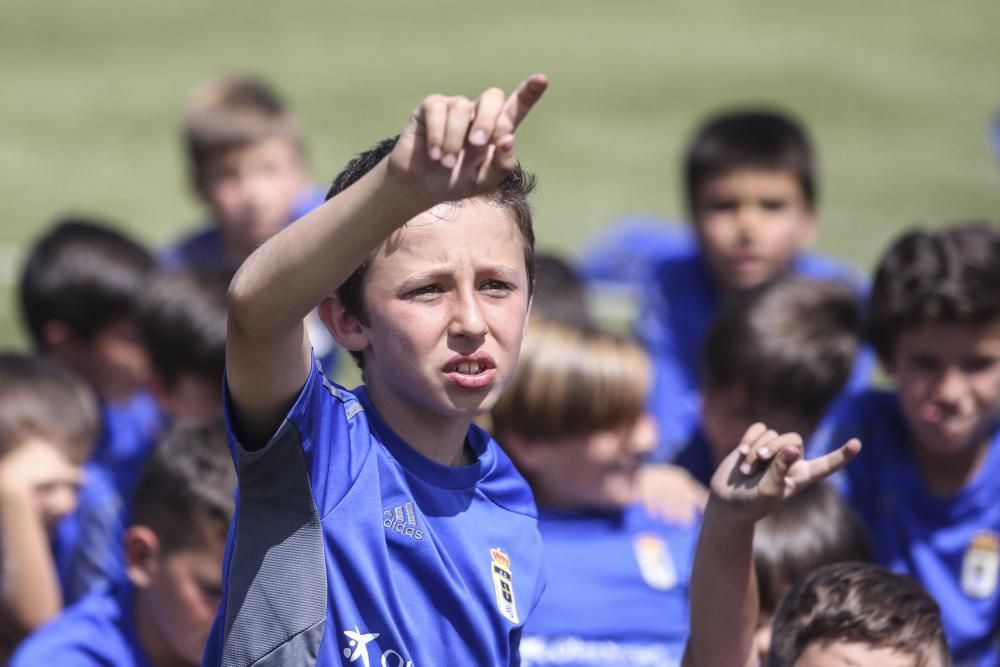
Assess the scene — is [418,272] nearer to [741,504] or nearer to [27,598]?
[741,504]

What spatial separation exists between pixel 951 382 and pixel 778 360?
60cm

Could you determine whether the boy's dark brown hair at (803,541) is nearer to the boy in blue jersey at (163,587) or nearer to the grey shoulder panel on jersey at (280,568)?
the boy in blue jersey at (163,587)

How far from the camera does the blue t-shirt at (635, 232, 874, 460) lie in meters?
5.82

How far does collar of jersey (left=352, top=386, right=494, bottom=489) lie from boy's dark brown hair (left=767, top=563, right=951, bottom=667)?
67 centimetres

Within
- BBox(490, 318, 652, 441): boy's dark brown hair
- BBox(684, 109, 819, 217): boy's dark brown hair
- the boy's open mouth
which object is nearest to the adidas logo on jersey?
the boy's open mouth

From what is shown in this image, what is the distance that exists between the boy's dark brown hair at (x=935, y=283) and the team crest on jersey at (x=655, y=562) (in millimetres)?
1038

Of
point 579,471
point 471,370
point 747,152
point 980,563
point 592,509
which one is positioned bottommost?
point 980,563

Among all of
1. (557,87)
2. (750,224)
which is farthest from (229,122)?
(557,87)

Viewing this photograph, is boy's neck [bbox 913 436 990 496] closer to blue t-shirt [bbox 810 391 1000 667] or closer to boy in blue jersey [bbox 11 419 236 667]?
blue t-shirt [bbox 810 391 1000 667]

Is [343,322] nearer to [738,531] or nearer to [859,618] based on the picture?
[738,531]

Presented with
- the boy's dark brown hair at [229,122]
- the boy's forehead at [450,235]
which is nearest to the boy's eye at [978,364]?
the boy's forehead at [450,235]

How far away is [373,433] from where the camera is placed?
2561 mm

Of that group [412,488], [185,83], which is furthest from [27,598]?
Result: [185,83]

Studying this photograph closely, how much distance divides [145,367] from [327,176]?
217 inches
